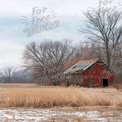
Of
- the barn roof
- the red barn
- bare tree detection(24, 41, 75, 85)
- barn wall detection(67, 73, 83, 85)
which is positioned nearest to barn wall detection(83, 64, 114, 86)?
the red barn

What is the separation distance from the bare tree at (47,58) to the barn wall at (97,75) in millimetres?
24768

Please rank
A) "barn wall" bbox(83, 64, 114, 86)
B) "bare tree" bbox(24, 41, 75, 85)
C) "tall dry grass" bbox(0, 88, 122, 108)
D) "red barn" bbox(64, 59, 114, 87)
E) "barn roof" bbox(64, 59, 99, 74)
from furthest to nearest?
"bare tree" bbox(24, 41, 75, 85)
"barn roof" bbox(64, 59, 99, 74)
"barn wall" bbox(83, 64, 114, 86)
"red barn" bbox(64, 59, 114, 87)
"tall dry grass" bbox(0, 88, 122, 108)

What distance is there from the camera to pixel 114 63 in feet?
226

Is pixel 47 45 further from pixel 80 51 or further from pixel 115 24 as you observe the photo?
pixel 115 24

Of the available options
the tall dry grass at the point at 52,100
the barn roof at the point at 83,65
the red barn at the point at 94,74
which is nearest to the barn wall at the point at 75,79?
the red barn at the point at 94,74

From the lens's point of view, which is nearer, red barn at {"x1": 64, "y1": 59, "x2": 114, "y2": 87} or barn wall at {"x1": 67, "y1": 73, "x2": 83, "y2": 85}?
red barn at {"x1": 64, "y1": 59, "x2": 114, "y2": 87}

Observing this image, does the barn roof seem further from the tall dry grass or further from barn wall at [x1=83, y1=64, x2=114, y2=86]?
the tall dry grass

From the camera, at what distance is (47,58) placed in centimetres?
8919

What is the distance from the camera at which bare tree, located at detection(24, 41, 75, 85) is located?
84312mm

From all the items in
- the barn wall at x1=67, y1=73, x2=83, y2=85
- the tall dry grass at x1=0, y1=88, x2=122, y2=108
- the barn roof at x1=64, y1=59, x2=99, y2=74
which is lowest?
the tall dry grass at x1=0, y1=88, x2=122, y2=108

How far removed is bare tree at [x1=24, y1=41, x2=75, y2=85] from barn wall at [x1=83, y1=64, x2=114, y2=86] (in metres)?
A: 24.8

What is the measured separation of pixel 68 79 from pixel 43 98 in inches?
1705

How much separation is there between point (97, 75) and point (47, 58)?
32.1 meters

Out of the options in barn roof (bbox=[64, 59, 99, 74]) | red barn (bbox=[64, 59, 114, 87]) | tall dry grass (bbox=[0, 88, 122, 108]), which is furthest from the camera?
barn roof (bbox=[64, 59, 99, 74])
